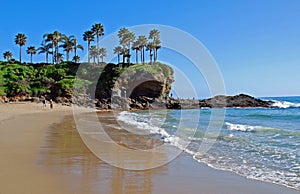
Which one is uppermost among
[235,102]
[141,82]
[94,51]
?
[94,51]

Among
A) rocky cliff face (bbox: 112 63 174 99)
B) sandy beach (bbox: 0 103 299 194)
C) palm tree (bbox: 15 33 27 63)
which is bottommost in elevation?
sandy beach (bbox: 0 103 299 194)

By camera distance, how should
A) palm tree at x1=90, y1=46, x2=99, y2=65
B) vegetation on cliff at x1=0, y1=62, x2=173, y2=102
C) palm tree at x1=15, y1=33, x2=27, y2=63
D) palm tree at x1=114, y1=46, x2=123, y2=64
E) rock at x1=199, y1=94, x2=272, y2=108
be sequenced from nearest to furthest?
vegetation on cliff at x1=0, y1=62, x2=173, y2=102, palm tree at x1=15, y1=33, x2=27, y2=63, palm tree at x1=114, y1=46, x2=123, y2=64, palm tree at x1=90, y1=46, x2=99, y2=65, rock at x1=199, y1=94, x2=272, y2=108

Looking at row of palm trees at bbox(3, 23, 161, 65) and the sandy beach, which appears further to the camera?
row of palm trees at bbox(3, 23, 161, 65)

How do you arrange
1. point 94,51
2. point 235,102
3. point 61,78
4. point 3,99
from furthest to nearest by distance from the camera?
1. point 235,102
2. point 94,51
3. point 61,78
4. point 3,99

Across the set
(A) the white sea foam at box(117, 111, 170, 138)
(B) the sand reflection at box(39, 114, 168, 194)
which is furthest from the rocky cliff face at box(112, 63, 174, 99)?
(B) the sand reflection at box(39, 114, 168, 194)

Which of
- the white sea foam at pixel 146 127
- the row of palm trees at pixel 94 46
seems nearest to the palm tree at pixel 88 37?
the row of palm trees at pixel 94 46

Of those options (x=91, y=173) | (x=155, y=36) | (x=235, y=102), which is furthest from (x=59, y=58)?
(x=91, y=173)

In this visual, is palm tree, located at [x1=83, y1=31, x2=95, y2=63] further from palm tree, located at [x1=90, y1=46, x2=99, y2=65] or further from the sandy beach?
the sandy beach

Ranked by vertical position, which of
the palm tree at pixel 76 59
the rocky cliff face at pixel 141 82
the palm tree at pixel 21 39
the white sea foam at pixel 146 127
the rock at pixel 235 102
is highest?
the palm tree at pixel 21 39

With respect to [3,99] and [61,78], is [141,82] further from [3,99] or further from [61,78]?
[3,99]

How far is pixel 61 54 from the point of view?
76.2m

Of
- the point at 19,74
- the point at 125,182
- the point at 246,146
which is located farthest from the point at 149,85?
the point at 125,182

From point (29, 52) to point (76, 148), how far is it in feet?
231

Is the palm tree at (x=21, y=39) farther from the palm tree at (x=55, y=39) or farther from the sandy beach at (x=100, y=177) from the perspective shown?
the sandy beach at (x=100, y=177)
